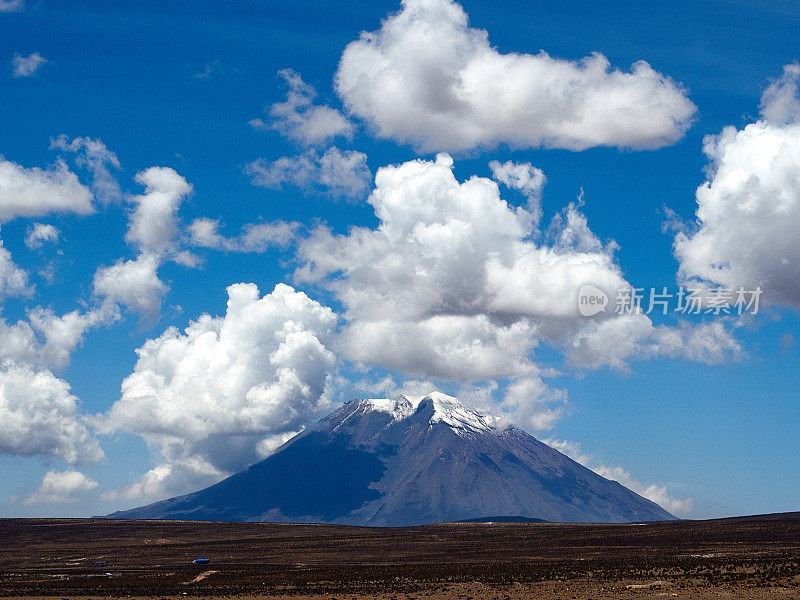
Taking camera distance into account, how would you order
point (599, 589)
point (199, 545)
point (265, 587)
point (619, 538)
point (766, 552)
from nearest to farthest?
point (599, 589) < point (265, 587) < point (766, 552) < point (619, 538) < point (199, 545)

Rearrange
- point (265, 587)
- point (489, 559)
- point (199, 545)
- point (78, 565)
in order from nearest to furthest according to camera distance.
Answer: point (265, 587)
point (489, 559)
point (78, 565)
point (199, 545)

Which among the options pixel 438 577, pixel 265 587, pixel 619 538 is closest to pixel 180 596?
pixel 265 587

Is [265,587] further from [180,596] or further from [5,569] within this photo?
[5,569]

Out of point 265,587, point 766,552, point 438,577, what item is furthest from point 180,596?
point 766,552

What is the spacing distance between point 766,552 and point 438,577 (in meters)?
50.7

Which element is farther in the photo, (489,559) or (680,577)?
(489,559)

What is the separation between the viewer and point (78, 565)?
5487 inches

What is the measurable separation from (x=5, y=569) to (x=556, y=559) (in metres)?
82.2

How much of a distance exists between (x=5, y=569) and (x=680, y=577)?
99.7 m

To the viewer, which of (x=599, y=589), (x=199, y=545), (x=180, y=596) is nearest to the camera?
(x=599, y=589)

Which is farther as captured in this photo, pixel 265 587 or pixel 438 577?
pixel 438 577

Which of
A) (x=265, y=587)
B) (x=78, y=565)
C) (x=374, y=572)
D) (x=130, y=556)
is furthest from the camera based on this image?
(x=130, y=556)

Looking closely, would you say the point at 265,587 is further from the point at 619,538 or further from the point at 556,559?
the point at 619,538

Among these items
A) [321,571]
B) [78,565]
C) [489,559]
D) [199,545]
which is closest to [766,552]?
[489,559]
